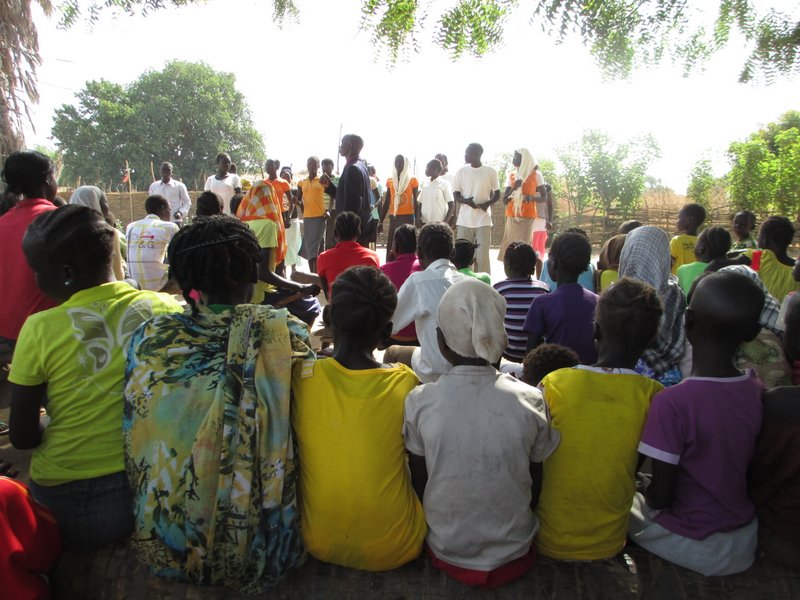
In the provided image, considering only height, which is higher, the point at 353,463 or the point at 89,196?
the point at 89,196

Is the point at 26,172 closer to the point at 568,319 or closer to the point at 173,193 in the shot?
the point at 568,319

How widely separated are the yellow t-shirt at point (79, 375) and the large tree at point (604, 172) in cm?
2481

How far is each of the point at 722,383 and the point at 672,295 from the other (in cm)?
147

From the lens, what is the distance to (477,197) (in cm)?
768

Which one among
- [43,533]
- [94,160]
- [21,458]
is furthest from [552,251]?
[94,160]

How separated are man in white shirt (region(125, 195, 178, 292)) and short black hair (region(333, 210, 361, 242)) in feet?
5.80

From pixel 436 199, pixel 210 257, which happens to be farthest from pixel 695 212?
pixel 210 257

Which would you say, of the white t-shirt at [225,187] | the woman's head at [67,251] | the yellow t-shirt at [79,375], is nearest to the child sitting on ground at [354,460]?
the yellow t-shirt at [79,375]

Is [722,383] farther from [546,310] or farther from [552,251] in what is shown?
[552,251]

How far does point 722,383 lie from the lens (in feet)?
5.92

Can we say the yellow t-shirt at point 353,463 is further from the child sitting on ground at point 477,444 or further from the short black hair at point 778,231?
the short black hair at point 778,231

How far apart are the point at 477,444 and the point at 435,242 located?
1.87 meters

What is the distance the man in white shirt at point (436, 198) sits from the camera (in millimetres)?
8969

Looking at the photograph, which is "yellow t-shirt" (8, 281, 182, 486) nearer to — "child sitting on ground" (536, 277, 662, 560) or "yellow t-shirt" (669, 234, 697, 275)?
"child sitting on ground" (536, 277, 662, 560)
